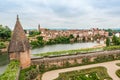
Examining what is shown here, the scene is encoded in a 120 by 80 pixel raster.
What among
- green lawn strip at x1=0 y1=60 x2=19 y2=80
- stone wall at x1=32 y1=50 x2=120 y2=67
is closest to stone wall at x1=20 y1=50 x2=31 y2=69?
green lawn strip at x1=0 y1=60 x2=19 y2=80

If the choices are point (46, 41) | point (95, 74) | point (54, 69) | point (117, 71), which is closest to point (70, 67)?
point (54, 69)

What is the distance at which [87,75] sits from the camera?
78.5 feet

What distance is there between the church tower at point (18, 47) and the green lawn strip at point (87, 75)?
238 inches

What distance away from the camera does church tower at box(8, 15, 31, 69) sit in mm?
23531

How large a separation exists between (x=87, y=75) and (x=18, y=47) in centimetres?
1092

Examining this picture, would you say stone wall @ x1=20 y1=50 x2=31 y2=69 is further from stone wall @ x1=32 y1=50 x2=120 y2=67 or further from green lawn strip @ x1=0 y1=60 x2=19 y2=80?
stone wall @ x1=32 y1=50 x2=120 y2=67

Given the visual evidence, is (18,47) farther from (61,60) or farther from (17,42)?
(61,60)

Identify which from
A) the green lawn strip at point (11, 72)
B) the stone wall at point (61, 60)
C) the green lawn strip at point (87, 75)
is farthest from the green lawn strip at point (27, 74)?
the green lawn strip at point (87, 75)

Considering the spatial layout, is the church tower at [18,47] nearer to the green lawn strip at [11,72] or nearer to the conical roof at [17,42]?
the conical roof at [17,42]

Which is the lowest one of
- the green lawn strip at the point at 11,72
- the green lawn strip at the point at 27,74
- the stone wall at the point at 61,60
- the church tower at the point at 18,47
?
the green lawn strip at the point at 27,74

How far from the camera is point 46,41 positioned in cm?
8125

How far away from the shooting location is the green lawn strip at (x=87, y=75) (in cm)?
2273

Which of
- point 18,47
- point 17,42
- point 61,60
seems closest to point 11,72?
point 18,47

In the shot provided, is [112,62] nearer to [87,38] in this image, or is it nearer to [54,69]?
[54,69]
